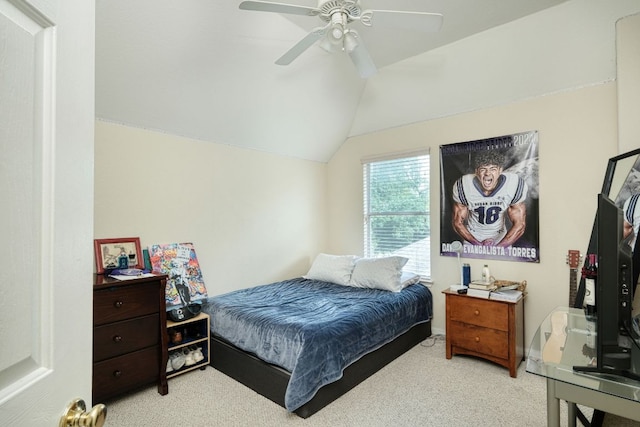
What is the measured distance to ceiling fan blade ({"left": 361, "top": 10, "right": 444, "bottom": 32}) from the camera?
6.19ft

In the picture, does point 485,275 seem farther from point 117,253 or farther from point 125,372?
point 117,253

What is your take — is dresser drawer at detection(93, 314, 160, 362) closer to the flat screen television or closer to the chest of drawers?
the chest of drawers

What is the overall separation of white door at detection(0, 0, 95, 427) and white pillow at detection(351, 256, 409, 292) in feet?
9.55

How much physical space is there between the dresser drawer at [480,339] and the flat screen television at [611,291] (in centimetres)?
156

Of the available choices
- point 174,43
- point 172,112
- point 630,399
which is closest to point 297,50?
point 174,43

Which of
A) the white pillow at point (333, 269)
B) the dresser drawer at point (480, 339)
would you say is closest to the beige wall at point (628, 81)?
the dresser drawer at point (480, 339)

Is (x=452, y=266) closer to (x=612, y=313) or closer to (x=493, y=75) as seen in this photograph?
(x=493, y=75)

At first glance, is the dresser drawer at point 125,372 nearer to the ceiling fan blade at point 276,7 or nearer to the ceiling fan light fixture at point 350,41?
the ceiling fan blade at point 276,7

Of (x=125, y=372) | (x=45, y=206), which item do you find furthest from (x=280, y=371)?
(x=45, y=206)

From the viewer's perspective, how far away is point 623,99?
245 cm

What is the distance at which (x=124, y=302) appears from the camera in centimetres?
223

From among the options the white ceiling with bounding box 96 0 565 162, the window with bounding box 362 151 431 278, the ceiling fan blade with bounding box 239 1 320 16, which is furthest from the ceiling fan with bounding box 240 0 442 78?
the window with bounding box 362 151 431 278

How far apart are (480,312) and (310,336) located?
1.59 m

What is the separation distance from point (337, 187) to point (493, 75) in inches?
88.0
